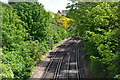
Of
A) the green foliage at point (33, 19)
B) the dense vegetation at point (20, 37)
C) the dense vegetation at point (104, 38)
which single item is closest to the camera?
the dense vegetation at point (104, 38)

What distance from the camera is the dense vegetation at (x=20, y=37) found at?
1301cm

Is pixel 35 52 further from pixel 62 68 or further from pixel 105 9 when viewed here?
pixel 105 9

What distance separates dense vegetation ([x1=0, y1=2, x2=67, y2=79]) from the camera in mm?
13009

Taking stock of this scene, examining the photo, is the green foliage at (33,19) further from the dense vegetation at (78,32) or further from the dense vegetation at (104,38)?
the dense vegetation at (104,38)

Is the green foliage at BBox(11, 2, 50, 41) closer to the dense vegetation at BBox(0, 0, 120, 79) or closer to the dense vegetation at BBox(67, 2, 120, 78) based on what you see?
the dense vegetation at BBox(0, 0, 120, 79)

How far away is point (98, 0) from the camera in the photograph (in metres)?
16.2

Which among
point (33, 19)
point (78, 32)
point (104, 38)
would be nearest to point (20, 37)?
point (78, 32)

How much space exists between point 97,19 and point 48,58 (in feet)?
43.8

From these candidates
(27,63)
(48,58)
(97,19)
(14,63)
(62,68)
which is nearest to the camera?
Result: (97,19)

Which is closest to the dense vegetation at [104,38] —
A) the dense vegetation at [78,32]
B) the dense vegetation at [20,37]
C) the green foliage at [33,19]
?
the dense vegetation at [78,32]

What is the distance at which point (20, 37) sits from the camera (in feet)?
49.0

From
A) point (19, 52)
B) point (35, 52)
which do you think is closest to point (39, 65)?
point (35, 52)

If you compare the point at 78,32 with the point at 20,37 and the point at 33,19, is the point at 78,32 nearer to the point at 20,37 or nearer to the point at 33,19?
the point at 33,19

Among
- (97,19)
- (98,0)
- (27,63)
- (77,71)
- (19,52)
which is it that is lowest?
(77,71)
